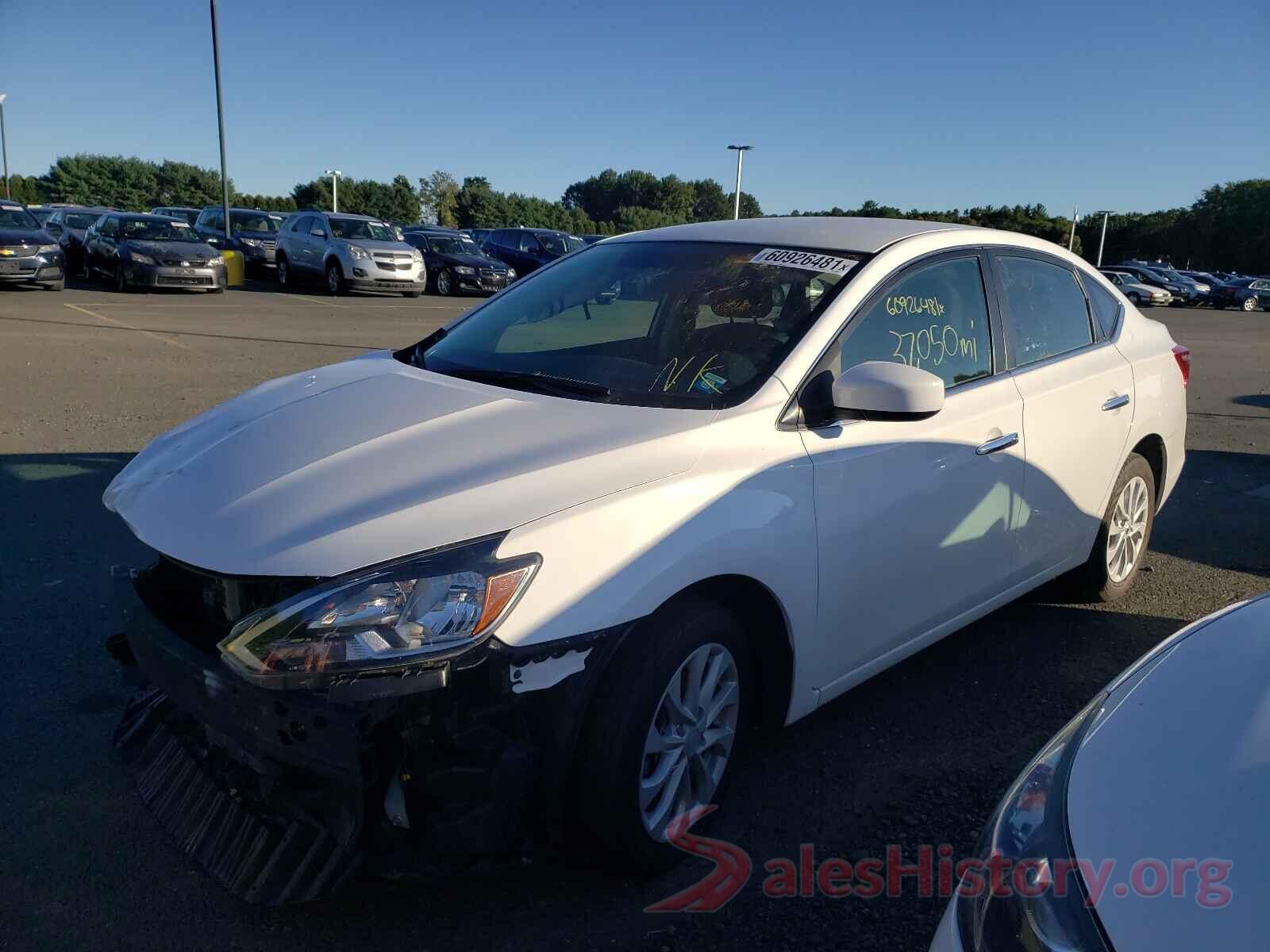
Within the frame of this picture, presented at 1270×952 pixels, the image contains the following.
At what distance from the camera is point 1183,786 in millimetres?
1498

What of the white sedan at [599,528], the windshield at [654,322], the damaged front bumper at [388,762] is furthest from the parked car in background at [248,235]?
the damaged front bumper at [388,762]

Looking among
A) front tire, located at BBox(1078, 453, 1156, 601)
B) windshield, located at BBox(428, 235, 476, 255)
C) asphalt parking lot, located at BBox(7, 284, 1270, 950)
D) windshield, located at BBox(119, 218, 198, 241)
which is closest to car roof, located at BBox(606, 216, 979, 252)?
front tire, located at BBox(1078, 453, 1156, 601)

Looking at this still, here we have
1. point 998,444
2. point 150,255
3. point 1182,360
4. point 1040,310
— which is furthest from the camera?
point 150,255

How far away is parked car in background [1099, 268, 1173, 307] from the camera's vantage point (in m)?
40.0

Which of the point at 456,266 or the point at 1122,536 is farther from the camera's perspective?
the point at 456,266

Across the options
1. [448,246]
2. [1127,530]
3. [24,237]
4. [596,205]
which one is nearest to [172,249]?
[24,237]

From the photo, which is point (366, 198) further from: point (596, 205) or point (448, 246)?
point (448, 246)

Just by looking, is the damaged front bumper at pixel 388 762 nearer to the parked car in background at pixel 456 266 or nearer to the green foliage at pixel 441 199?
the parked car in background at pixel 456 266

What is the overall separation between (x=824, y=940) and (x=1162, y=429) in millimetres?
3234

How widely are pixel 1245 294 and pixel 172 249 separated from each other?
135ft

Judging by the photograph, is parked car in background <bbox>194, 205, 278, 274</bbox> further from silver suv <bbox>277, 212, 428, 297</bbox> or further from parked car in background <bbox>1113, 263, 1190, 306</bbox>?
parked car in background <bbox>1113, 263, 1190, 306</bbox>

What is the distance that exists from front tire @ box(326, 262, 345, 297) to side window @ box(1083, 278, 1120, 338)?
1916 cm

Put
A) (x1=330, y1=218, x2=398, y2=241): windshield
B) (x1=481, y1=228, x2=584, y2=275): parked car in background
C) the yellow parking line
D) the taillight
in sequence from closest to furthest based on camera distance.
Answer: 1. the taillight
2. the yellow parking line
3. (x1=330, y1=218, x2=398, y2=241): windshield
4. (x1=481, y1=228, x2=584, y2=275): parked car in background

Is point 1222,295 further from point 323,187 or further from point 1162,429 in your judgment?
point 323,187
